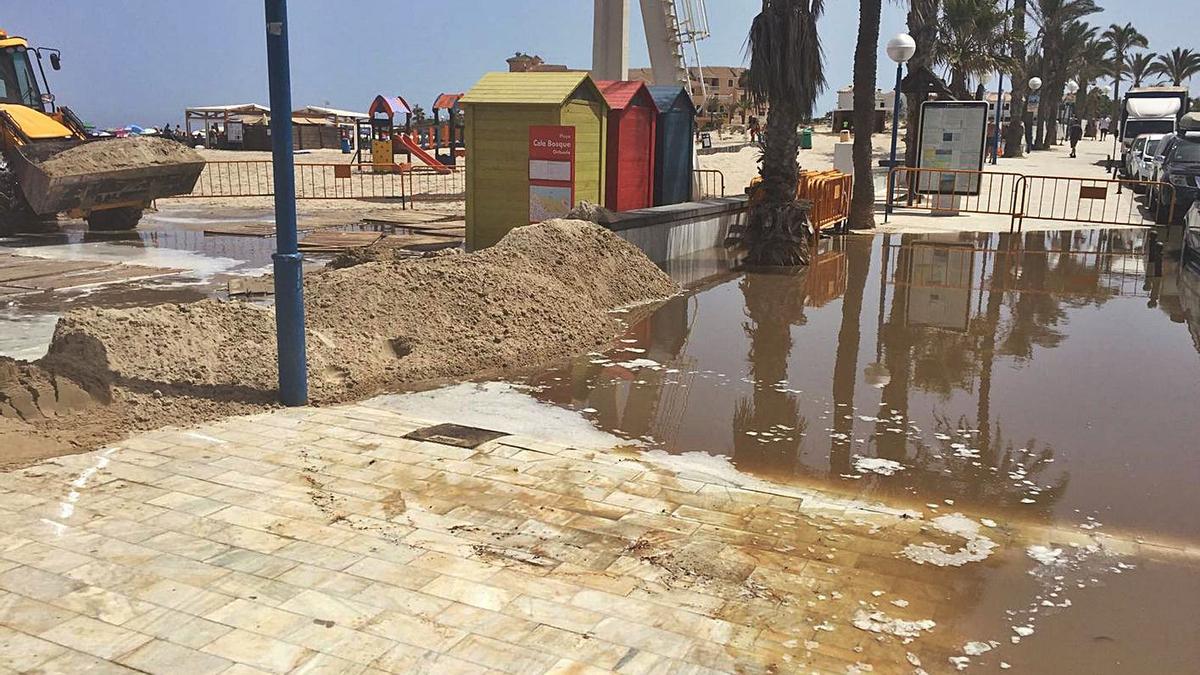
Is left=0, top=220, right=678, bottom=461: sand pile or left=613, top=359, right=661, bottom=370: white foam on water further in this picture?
left=613, top=359, right=661, bottom=370: white foam on water

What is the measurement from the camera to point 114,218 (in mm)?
18422

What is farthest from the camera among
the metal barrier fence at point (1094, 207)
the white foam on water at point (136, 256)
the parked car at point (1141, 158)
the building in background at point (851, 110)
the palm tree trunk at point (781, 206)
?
the building in background at point (851, 110)

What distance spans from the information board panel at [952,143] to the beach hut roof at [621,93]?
1077 cm

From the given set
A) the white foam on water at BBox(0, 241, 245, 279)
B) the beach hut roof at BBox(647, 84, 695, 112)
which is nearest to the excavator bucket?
the white foam on water at BBox(0, 241, 245, 279)

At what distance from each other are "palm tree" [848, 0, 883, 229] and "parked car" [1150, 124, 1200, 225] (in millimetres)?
6973

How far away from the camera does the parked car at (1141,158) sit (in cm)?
2947

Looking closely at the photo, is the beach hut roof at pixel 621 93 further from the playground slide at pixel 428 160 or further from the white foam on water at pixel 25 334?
the playground slide at pixel 428 160

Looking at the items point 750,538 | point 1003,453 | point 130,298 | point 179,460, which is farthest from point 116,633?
point 130,298

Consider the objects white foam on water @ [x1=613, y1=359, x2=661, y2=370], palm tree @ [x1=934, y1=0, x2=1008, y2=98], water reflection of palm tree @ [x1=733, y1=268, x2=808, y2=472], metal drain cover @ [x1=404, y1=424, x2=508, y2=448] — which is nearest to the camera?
metal drain cover @ [x1=404, y1=424, x2=508, y2=448]

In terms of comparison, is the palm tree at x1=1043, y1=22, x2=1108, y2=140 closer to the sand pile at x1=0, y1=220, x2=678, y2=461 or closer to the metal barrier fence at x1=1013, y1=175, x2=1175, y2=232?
the metal barrier fence at x1=1013, y1=175, x2=1175, y2=232

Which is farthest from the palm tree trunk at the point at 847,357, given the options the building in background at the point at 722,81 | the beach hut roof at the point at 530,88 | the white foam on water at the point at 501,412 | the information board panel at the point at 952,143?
the building in background at the point at 722,81

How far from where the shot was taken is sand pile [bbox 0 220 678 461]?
6.88 meters

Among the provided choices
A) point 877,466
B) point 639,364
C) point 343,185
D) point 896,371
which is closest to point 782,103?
point 896,371

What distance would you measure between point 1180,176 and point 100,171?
901 inches
